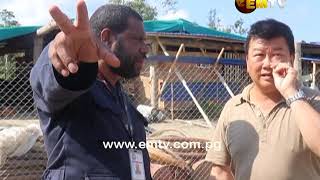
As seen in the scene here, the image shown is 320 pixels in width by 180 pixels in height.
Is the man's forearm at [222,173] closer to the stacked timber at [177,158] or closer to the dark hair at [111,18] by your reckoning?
the dark hair at [111,18]

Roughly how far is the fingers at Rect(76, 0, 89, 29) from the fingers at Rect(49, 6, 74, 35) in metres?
0.03

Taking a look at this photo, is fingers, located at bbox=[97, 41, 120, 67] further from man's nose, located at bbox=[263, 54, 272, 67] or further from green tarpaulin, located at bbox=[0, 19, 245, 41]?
green tarpaulin, located at bbox=[0, 19, 245, 41]

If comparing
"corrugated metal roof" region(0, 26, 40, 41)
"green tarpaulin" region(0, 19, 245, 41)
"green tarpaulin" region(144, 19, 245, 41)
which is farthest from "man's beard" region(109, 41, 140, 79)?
"green tarpaulin" region(144, 19, 245, 41)

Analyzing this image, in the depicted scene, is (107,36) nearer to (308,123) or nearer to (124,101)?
(124,101)

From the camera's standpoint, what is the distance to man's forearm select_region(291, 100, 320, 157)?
2.34 metres

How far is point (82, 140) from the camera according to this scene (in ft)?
6.04

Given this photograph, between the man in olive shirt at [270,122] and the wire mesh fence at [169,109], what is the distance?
1.43m

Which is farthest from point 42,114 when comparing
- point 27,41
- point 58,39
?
point 27,41

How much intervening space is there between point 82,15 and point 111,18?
79 cm

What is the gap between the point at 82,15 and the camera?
135cm

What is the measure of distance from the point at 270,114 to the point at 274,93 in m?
0.13

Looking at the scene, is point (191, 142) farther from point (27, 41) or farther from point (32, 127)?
point (27, 41)

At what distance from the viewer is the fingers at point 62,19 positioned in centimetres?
131

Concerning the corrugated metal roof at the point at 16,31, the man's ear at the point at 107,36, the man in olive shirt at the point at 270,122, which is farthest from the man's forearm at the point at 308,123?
the corrugated metal roof at the point at 16,31
